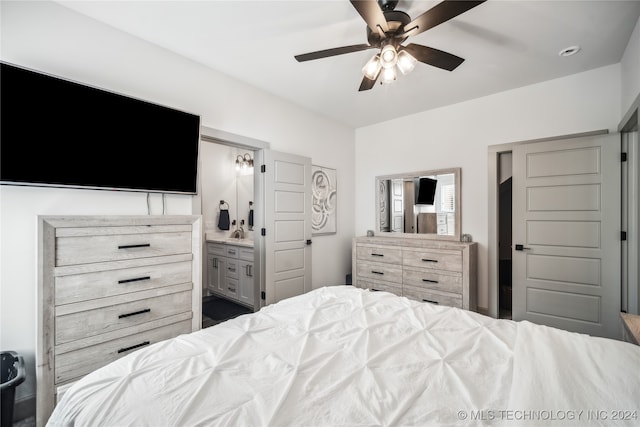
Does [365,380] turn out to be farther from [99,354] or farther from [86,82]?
[86,82]

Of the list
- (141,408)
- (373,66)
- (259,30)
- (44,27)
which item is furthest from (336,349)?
(44,27)

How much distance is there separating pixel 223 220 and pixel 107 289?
2.62m

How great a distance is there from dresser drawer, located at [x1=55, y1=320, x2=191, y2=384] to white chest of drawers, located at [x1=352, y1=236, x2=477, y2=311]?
2395mm

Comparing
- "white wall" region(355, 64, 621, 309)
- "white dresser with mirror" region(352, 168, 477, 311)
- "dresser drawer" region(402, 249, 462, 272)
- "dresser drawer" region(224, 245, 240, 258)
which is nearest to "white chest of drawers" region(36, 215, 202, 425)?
"dresser drawer" region(224, 245, 240, 258)

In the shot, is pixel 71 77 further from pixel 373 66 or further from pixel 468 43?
pixel 468 43

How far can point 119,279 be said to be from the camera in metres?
1.97

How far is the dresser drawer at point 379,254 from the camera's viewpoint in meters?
3.51

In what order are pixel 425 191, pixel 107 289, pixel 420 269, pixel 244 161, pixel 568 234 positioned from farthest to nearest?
1. pixel 244 161
2. pixel 425 191
3. pixel 420 269
4. pixel 568 234
5. pixel 107 289

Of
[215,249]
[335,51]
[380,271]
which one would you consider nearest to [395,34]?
[335,51]

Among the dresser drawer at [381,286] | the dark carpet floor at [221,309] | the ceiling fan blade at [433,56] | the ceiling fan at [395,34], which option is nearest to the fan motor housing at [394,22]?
the ceiling fan at [395,34]

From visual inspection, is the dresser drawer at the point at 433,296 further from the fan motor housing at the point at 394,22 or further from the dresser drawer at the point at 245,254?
the fan motor housing at the point at 394,22

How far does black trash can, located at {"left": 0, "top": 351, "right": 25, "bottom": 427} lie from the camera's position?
142cm

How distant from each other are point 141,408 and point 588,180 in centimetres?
371

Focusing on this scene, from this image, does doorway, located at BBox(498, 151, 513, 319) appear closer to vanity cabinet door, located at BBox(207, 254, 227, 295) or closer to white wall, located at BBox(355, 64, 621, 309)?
white wall, located at BBox(355, 64, 621, 309)
